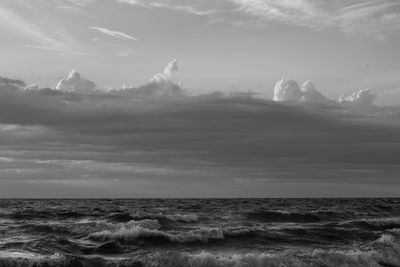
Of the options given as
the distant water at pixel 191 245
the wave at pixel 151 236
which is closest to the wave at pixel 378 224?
the distant water at pixel 191 245

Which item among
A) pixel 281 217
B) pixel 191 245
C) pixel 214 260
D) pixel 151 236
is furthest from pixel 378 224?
pixel 214 260

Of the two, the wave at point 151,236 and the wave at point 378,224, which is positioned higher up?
the wave at point 378,224

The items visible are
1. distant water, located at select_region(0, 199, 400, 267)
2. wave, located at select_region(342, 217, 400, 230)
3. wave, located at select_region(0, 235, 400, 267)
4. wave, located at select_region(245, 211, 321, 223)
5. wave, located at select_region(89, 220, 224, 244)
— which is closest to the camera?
wave, located at select_region(0, 235, 400, 267)

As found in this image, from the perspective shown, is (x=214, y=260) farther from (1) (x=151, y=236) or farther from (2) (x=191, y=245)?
(1) (x=151, y=236)

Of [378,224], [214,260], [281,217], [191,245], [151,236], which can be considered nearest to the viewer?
[214,260]

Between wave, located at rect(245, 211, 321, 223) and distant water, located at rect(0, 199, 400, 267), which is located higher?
wave, located at rect(245, 211, 321, 223)

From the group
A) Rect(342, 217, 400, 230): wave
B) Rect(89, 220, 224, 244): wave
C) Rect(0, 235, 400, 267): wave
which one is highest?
Rect(342, 217, 400, 230): wave

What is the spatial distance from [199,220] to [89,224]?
37.5 ft

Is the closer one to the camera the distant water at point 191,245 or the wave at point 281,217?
the distant water at point 191,245

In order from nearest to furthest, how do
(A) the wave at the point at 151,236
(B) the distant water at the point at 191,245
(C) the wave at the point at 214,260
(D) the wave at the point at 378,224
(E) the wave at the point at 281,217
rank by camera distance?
(C) the wave at the point at 214,260
(B) the distant water at the point at 191,245
(A) the wave at the point at 151,236
(D) the wave at the point at 378,224
(E) the wave at the point at 281,217

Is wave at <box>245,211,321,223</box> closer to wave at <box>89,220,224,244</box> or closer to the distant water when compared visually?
the distant water

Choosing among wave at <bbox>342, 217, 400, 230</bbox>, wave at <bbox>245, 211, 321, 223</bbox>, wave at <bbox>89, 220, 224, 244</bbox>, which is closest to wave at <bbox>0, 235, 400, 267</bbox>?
wave at <bbox>89, 220, 224, 244</bbox>

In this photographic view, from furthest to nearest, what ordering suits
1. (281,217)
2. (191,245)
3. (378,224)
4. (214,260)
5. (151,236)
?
(281,217)
(378,224)
(151,236)
(191,245)
(214,260)

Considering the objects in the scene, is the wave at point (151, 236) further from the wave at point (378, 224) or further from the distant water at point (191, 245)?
the wave at point (378, 224)
